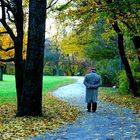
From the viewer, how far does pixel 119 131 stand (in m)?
12.5

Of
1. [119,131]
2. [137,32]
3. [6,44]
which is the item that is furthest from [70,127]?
[6,44]

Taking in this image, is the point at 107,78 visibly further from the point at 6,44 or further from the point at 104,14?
the point at 104,14

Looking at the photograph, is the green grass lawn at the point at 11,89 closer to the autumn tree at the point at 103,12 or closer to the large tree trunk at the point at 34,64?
the autumn tree at the point at 103,12

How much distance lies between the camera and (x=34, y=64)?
54.4 ft

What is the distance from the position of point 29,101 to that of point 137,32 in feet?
28.3

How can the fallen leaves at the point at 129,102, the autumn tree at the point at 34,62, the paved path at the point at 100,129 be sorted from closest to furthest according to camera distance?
the paved path at the point at 100,129, the autumn tree at the point at 34,62, the fallen leaves at the point at 129,102

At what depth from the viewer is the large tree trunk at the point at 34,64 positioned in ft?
54.0

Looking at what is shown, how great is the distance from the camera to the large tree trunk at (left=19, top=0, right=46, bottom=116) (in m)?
16.5

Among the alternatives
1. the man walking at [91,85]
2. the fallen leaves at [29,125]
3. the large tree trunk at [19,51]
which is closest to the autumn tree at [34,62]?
the fallen leaves at [29,125]

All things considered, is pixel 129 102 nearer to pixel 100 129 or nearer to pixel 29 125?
pixel 29 125

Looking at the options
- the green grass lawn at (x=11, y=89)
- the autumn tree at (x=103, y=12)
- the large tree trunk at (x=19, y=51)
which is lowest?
the green grass lawn at (x=11, y=89)

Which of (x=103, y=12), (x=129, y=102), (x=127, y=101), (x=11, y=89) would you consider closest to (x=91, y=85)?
(x=103, y=12)

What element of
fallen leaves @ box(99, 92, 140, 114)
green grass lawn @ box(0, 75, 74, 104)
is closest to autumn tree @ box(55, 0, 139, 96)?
fallen leaves @ box(99, 92, 140, 114)

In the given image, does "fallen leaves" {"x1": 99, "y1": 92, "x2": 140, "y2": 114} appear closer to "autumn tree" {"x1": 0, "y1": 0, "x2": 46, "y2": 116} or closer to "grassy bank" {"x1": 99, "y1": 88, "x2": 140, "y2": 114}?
"grassy bank" {"x1": 99, "y1": 88, "x2": 140, "y2": 114}
